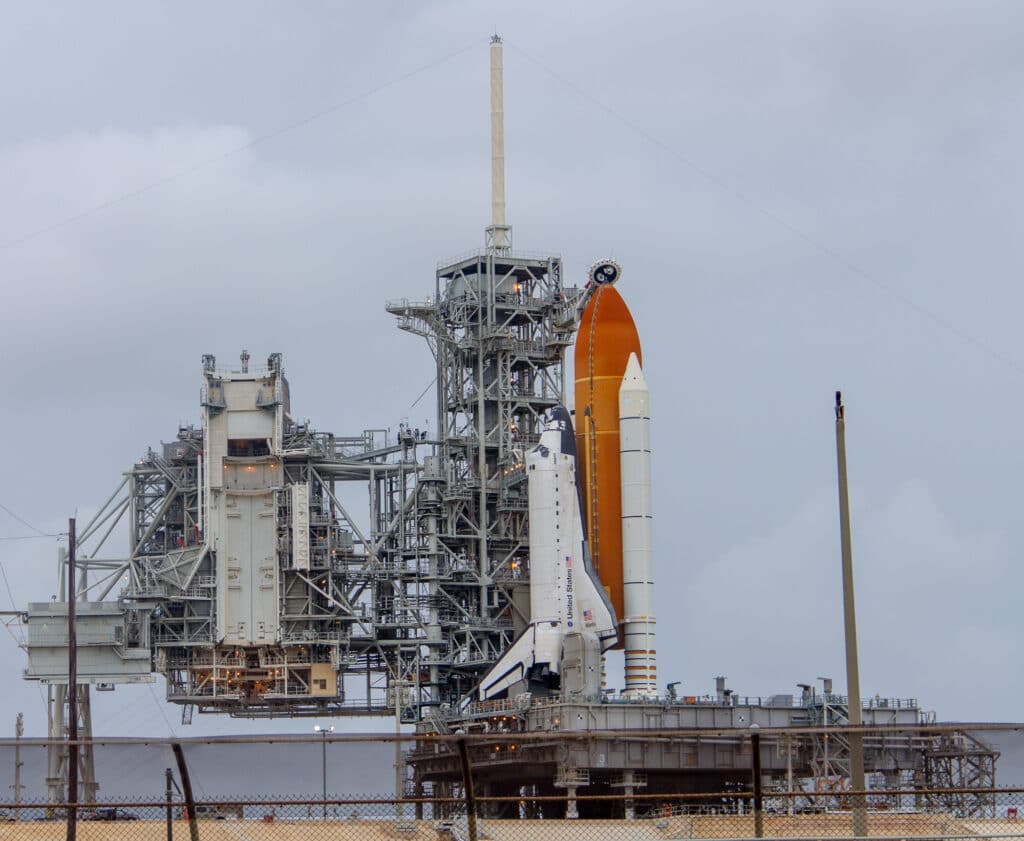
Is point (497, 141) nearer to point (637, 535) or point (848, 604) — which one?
point (637, 535)

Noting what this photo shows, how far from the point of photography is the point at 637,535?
273ft

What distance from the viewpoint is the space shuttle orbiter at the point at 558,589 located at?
80.9 meters

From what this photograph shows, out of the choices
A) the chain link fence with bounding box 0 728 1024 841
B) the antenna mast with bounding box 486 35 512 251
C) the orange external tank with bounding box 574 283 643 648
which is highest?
the antenna mast with bounding box 486 35 512 251

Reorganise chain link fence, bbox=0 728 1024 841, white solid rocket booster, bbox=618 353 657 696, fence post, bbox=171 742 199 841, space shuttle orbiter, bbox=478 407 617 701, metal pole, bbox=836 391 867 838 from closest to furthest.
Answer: fence post, bbox=171 742 199 841, chain link fence, bbox=0 728 1024 841, metal pole, bbox=836 391 867 838, space shuttle orbiter, bbox=478 407 617 701, white solid rocket booster, bbox=618 353 657 696

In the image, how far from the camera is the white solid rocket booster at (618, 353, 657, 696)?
8231cm

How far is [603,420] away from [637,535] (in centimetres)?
546

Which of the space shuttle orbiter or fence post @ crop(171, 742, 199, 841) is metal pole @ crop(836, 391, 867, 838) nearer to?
fence post @ crop(171, 742, 199, 841)

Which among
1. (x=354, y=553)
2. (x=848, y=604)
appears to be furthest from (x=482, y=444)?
(x=848, y=604)

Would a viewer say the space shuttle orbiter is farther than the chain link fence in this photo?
Yes

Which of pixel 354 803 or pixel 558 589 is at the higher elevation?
pixel 558 589

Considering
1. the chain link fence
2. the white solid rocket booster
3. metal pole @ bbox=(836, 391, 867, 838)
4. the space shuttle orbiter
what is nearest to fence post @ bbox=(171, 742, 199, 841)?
the chain link fence

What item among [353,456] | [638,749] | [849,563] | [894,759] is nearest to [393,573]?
[353,456]

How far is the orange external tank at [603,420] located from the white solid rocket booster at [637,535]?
82 centimetres

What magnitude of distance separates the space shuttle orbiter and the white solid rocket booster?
1824 millimetres
